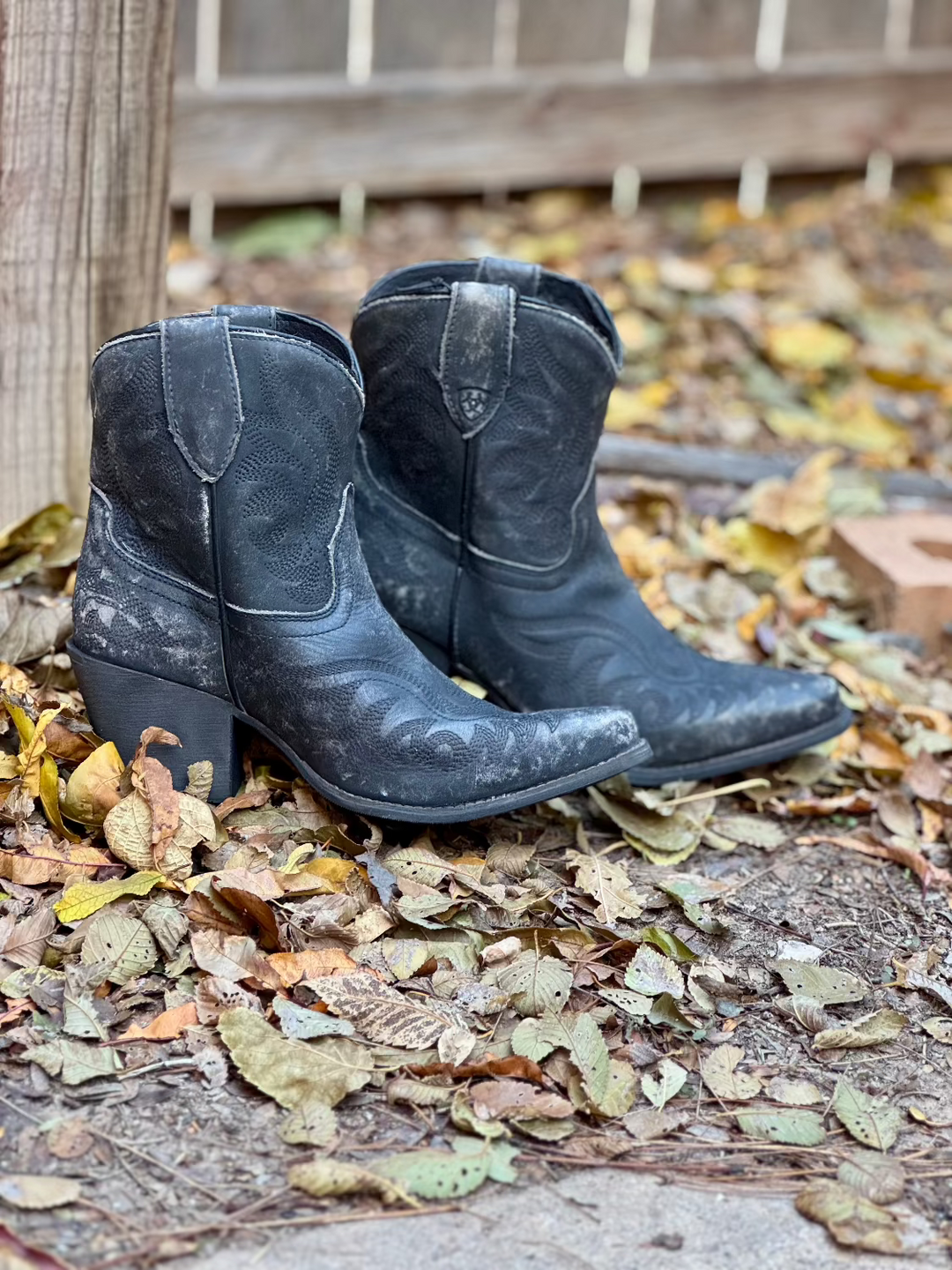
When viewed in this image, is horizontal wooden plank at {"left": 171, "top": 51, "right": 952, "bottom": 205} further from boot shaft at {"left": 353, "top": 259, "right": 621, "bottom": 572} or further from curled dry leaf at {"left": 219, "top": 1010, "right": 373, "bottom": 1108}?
curled dry leaf at {"left": 219, "top": 1010, "right": 373, "bottom": 1108}

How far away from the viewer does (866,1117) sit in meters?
1.37

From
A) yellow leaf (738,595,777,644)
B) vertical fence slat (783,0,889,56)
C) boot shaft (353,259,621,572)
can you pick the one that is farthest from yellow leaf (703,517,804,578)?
vertical fence slat (783,0,889,56)

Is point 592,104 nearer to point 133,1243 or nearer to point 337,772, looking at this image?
point 337,772

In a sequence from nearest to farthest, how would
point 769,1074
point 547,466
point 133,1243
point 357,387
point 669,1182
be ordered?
point 133,1243 → point 669,1182 → point 769,1074 → point 357,387 → point 547,466

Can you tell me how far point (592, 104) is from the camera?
4.33 m

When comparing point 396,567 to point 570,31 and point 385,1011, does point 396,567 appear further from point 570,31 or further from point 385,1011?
point 570,31

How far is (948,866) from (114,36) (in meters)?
1.57

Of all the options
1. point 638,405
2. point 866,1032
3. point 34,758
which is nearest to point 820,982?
point 866,1032

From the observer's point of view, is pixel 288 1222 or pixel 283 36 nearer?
pixel 288 1222

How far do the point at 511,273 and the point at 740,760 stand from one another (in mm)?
701

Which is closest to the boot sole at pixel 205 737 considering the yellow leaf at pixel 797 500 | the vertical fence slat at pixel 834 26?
the yellow leaf at pixel 797 500

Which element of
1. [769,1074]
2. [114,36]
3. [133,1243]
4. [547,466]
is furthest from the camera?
[114,36]

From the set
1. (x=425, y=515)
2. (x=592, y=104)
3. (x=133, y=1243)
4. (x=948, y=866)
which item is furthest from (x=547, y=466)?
(x=592, y=104)

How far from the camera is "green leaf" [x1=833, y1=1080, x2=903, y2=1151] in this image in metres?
1.34
